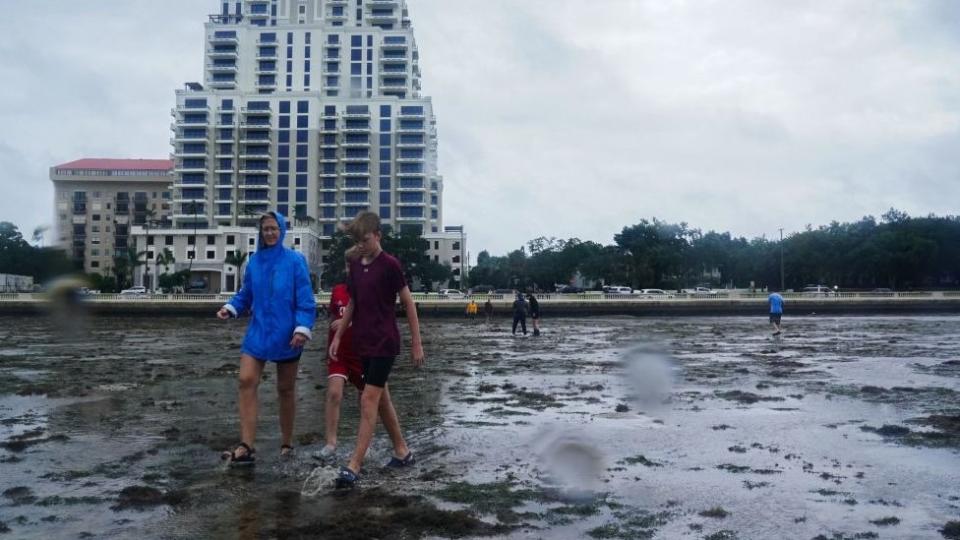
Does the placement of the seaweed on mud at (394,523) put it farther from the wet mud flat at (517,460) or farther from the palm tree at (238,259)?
the palm tree at (238,259)

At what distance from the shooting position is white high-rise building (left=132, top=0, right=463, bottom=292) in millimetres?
117125

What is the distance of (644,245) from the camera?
101 m

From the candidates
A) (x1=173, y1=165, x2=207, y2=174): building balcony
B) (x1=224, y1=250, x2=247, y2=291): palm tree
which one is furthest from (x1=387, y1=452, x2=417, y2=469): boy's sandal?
(x1=173, y1=165, x2=207, y2=174): building balcony

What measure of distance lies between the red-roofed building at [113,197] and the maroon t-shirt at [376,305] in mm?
116438

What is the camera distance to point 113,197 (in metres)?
136

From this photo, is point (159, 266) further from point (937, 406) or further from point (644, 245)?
point (937, 406)

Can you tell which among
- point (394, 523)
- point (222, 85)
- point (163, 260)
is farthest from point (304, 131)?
point (394, 523)

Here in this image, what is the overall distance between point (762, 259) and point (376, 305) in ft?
317

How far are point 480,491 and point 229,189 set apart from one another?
119175 mm

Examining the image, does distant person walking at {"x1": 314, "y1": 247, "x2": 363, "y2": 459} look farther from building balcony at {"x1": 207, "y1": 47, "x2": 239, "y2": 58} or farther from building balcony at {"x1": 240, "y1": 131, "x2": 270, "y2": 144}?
building balcony at {"x1": 207, "y1": 47, "x2": 239, "y2": 58}

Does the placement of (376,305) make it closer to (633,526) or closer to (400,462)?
(400,462)

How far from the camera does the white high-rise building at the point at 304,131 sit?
4611 inches

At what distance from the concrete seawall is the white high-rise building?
53.0 metres

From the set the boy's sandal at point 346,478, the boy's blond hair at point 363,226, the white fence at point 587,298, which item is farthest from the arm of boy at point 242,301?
the white fence at point 587,298
